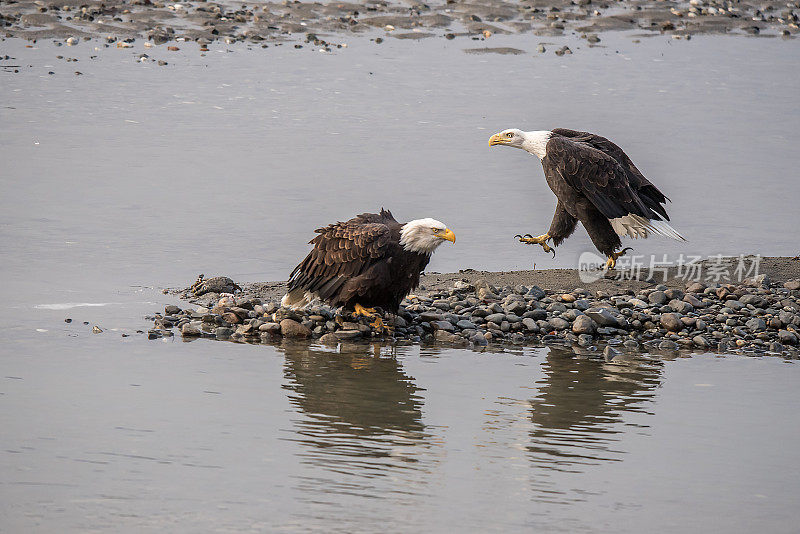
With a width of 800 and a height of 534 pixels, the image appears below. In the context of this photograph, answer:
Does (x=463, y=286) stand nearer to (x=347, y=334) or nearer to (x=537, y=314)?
(x=537, y=314)

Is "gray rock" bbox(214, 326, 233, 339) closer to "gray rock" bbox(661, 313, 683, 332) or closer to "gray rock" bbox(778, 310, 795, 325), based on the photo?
"gray rock" bbox(661, 313, 683, 332)

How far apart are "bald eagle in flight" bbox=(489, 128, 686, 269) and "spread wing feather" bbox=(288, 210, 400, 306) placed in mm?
1710

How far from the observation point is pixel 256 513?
5.10 meters

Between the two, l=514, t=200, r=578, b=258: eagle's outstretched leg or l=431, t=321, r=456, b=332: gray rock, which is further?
l=514, t=200, r=578, b=258: eagle's outstretched leg

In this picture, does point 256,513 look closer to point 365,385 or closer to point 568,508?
point 568,508

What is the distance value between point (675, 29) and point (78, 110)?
13.5 metres

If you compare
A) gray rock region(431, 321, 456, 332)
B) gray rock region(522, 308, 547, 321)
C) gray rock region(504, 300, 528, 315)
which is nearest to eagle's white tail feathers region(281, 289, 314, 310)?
gray rock region(431, 321, 456, 332)

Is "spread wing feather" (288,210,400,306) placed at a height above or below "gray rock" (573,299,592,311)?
above

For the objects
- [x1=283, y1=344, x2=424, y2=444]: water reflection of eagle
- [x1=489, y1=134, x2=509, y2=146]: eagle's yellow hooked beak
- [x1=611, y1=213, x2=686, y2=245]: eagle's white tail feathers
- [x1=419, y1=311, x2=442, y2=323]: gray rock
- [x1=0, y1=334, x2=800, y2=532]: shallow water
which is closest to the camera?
[x1=0, y1=334, x2=800, y2=532]: shallow water

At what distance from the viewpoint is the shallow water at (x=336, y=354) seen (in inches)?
211

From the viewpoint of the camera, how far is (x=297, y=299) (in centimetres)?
826

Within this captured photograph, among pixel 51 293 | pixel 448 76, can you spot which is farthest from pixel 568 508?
pixel 448 76

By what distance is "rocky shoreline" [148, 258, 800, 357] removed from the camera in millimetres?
8031

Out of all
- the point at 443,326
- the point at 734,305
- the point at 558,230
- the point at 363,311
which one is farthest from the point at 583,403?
the point at 558,230
